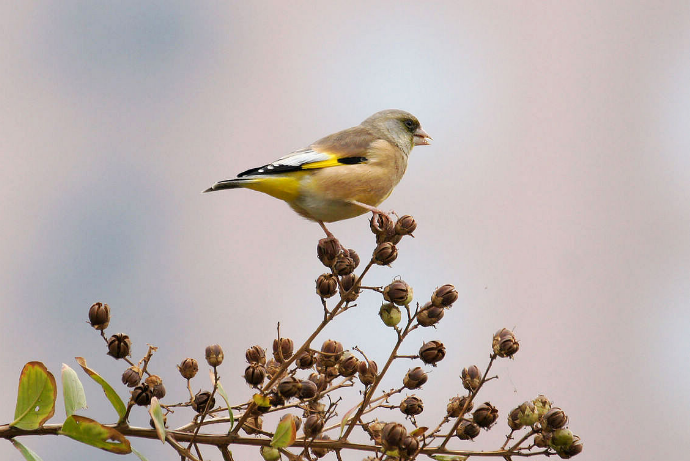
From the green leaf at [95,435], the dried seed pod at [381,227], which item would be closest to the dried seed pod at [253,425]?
the green leaf at [95,435]

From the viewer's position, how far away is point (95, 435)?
1479mm

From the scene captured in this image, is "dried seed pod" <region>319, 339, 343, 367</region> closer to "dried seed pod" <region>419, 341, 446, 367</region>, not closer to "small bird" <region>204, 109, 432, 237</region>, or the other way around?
"dried seed pod" <region>419, 341, 446, 367</region>

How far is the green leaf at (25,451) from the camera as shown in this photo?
1476 mm

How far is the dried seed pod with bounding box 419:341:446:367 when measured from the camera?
1.92 metres

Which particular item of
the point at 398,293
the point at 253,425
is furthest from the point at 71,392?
the point at 398,293

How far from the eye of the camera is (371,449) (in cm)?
165

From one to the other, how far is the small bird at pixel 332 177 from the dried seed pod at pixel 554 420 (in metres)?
1.24

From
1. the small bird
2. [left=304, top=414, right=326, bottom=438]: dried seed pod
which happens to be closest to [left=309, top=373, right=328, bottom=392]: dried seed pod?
[left=304, top=414, right=326, bottom=438]: dried seed pod

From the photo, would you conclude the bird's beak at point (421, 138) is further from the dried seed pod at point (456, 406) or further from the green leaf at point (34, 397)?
the green leaf at point (34, 397)

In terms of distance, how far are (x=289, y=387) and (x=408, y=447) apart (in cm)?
35

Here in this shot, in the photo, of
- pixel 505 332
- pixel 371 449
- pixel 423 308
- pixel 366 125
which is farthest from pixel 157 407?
pixel 366 125

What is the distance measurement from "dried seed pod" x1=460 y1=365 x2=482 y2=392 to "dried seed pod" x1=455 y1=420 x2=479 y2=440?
0.33 ft

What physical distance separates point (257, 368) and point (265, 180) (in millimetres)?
1260

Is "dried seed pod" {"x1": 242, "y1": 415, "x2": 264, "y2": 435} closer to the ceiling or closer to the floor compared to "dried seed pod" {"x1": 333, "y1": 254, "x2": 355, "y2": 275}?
closer to the floor
